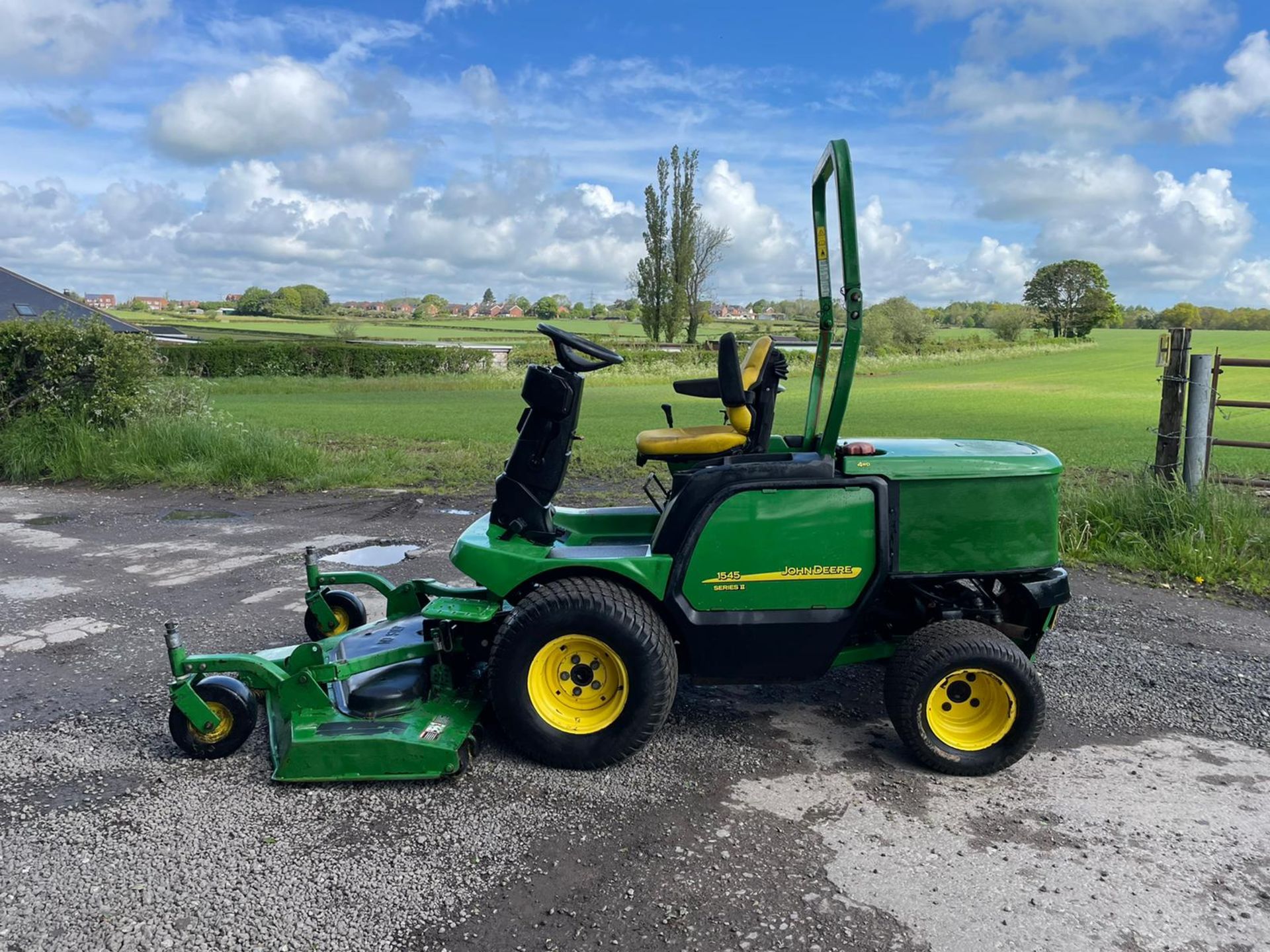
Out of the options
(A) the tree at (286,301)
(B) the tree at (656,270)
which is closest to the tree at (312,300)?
(A) the tree at (286,301)

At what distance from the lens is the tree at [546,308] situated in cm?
6600

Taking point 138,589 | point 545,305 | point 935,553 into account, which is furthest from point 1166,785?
point 545,305

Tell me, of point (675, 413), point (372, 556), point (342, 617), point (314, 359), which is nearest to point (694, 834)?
point (342, 617)

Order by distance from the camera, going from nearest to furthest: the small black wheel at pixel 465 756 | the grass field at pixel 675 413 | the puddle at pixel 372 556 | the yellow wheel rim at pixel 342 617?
the small black wheel at pixel 465 756 → the yellow wheel rim at pixel 342 617 → the puddle at pixel 372 556 → the grass field at pixel 675 413

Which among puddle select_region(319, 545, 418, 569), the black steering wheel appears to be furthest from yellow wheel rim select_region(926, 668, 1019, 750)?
puddle select_region(319, 545, 418, 569)

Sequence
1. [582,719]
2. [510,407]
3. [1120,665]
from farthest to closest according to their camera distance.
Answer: [510,407], [1120,665], [582,719]

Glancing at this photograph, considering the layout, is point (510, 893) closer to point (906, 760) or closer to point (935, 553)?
point (906, 760)

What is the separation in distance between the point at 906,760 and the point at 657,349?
38.8 meters

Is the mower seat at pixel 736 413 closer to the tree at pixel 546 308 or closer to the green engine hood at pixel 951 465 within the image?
the green engine hood at pixel 951 465

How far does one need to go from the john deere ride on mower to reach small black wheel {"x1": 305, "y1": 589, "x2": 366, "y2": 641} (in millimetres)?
900

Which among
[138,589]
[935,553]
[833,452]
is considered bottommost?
[138,589]

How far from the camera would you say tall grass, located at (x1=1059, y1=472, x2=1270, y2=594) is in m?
6.73

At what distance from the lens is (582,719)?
12.8 ft

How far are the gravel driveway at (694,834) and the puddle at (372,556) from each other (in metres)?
2.22
